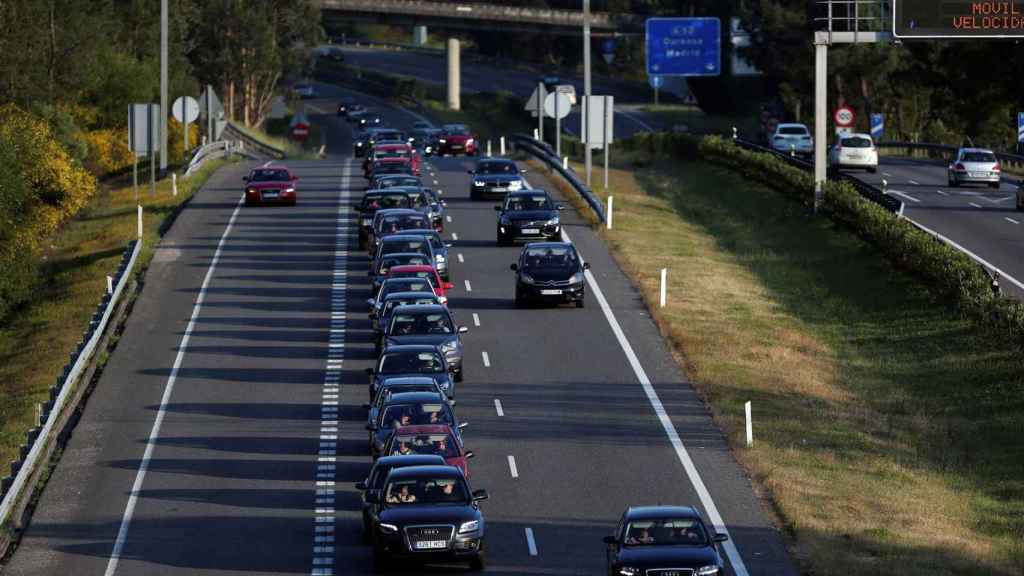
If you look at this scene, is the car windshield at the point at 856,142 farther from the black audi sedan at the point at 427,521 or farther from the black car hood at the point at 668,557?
the black car hood at the point at 668,557

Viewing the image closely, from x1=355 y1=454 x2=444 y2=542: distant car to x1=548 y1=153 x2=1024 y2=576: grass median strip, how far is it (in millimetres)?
5311

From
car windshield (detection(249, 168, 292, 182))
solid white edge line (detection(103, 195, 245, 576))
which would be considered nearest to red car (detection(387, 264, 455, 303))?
solid white edge line (detection(103, 195, 245, 576))

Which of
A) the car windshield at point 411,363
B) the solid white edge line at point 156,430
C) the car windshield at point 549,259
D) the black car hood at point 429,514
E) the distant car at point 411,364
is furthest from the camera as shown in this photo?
the car windshield at point 549,259

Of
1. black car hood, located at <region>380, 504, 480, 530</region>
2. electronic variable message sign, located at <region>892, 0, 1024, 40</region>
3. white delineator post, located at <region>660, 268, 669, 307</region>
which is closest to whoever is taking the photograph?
black car hood, located at <region>380, 504, 480, 530</region>

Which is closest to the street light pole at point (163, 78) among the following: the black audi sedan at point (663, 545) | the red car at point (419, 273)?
the red car at point (419, 273)

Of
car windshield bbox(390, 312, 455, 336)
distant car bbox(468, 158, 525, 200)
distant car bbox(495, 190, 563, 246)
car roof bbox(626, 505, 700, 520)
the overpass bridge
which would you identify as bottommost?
car roof bbox(626, 505, 700, 520)

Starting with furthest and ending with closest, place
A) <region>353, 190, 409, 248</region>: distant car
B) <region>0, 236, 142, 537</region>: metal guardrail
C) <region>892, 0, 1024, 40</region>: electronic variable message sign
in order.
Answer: <region>353, 190, 409, 248</region>: distant car < <region>892, 0, 1024, 40</region>: electronic variable message sign < <region>0, 236, 142, 537</region>: metal guardrail

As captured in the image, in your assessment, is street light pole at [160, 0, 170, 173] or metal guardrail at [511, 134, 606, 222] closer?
metal guardrail at [511, 134, 606, 222]

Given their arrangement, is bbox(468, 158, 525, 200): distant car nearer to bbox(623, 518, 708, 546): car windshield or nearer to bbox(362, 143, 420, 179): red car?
bbox(362, 143, 420, 179): red car

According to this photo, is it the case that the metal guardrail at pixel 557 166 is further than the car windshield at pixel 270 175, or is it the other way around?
the car windshield at pixel 270 175

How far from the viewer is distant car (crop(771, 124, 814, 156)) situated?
283 ft

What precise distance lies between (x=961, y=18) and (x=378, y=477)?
3298 cm

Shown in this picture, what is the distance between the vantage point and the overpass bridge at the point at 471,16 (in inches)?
5399

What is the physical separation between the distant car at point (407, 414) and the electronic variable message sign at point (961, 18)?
1114 inches
